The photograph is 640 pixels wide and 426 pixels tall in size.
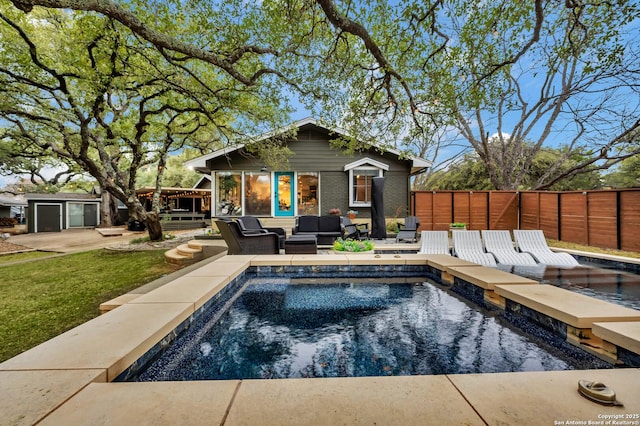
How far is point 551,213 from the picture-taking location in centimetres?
1004

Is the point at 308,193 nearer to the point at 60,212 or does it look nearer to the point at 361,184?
the point at 361,184

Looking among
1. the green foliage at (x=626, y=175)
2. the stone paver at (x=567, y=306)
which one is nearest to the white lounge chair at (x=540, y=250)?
the stone paver at (x=567, y=306)

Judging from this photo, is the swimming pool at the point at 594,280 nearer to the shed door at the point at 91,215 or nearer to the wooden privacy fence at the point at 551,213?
the wooden privacy fence at the point at 551,213

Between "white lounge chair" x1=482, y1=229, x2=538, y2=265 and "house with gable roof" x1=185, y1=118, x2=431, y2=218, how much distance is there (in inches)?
207

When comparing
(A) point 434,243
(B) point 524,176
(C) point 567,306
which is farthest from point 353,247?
(B) point 524,176

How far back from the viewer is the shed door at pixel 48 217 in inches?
Result: 685

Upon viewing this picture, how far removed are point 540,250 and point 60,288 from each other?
10545 mm

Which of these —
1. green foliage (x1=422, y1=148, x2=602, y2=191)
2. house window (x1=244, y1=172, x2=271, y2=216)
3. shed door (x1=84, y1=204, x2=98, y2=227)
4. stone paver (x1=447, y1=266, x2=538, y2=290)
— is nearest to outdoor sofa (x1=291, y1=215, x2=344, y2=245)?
house window (x1=244, y1=172, x2=271, y2=216)

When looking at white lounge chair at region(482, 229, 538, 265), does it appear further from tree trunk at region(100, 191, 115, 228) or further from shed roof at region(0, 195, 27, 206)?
shed roof at region(0, 195, 27, 206)

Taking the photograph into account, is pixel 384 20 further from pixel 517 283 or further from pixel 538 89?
pixel 538 89

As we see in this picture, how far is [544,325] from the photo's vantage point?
2.62 meters

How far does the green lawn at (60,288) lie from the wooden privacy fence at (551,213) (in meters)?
10.0

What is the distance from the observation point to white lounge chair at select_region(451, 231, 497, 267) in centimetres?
625

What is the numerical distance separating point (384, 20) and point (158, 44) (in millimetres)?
4120
